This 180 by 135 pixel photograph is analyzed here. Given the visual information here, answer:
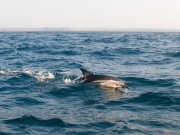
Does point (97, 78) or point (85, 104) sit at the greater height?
point (97, 78)

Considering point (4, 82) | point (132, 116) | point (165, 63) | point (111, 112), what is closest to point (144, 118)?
point (132, 116)

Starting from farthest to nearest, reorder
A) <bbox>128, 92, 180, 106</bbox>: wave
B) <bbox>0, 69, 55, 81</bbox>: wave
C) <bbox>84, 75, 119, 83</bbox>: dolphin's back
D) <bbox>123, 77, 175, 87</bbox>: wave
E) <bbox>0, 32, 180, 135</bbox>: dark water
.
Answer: <bbox>0, 69, 55, 81</bbox>: wave
<bbox>123, 77, 175, 87</bbox>: wave
<bbox>84, 75, 119, 83</bbox>: dolphin's back
<bbox>128, 92, 180, 106</bbox>: wave
<bbox>0, 32, 180, 135</bbox>: dark water

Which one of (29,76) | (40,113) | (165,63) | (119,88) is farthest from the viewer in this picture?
(165,63)

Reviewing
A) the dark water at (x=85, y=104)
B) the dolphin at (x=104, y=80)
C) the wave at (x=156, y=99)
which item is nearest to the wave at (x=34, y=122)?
the dark water at (x=85, y=104)

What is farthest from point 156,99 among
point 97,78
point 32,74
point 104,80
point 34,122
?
point 32,74

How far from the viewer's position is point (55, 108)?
13281mm

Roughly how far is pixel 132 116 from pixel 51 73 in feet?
35.9

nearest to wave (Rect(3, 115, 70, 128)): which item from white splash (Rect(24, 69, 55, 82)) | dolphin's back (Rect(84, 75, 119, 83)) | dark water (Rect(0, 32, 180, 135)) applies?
dark water (Rect(0, 32, 180, 135))

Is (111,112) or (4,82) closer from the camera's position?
(111,112)

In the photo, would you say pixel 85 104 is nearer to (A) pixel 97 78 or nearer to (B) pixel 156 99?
(B) pixel 156 99

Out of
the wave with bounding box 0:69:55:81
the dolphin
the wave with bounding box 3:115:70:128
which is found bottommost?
the wave with bounding box 3:115:70:128

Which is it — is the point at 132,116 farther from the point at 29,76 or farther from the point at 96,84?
the point at 29,76

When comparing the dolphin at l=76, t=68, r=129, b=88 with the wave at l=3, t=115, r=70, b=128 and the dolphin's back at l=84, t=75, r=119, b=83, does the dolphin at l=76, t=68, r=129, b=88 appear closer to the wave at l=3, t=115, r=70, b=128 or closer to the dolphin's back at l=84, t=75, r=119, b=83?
the dolphin's back at l=84, t=75, r=119, b=83

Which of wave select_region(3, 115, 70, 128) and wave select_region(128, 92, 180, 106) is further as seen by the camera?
wave select_region(128, 92, 180, 106)
